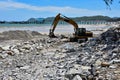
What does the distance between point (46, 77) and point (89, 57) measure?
144 inches

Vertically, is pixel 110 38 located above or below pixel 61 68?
above

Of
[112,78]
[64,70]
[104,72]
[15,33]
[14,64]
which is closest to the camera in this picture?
[112,78]

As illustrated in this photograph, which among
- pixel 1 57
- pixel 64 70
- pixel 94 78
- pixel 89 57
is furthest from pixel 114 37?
pixel 94 78

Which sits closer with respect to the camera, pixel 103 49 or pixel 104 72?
pixel 104 72

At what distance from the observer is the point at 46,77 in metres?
11.2

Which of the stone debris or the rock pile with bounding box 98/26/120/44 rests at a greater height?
the rock pile with bounding box 98/26/120/44

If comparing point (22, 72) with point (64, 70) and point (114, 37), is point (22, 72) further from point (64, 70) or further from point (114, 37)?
point (114, 37)

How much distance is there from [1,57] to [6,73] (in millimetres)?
4072

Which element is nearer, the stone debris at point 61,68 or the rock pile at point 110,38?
the stone debris at point 61,68

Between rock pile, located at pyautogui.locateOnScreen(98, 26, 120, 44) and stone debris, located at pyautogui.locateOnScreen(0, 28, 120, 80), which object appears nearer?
stone debris, located at pyautogui.locateOnScreen(0, 28, 120, 80)

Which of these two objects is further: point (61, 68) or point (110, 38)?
point (110, 38)

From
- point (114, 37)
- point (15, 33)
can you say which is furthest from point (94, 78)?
point (15, 33)

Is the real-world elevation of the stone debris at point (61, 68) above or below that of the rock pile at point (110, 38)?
below

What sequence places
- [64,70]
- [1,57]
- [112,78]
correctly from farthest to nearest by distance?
[1,57]
[64,70]
[112,78]
